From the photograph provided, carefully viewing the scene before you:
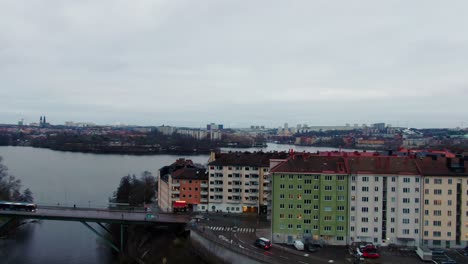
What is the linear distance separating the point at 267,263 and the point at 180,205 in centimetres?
673

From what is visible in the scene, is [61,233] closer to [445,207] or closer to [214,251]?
[214,251]

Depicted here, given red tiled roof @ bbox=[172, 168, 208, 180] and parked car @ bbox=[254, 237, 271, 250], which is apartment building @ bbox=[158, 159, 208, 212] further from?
parked car @ bbox=[254, 237, 271, 250]

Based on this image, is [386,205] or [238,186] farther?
[238,186]

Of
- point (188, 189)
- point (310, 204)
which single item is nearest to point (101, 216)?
point (188, 189)

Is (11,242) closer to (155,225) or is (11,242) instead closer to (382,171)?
(155,225)

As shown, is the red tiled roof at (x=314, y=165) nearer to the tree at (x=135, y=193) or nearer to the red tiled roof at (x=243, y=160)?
the red tiled roof at (x=243, y=160)

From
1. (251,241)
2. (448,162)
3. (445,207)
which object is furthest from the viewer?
(448,162)

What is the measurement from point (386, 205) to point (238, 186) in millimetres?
6131

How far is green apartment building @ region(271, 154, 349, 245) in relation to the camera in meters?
13.2

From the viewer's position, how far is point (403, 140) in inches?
2736

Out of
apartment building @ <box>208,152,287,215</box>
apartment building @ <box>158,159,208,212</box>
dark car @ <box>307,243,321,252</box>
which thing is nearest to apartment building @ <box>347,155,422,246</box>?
dark car @ <box>307,243,321,252</box>

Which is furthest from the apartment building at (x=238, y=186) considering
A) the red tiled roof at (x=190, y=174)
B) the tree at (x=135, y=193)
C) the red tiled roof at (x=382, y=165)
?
the red tiled roof at (x=382, y=165)

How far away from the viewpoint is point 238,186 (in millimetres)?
17406

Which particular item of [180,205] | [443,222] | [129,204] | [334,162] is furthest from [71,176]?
[443,222]
